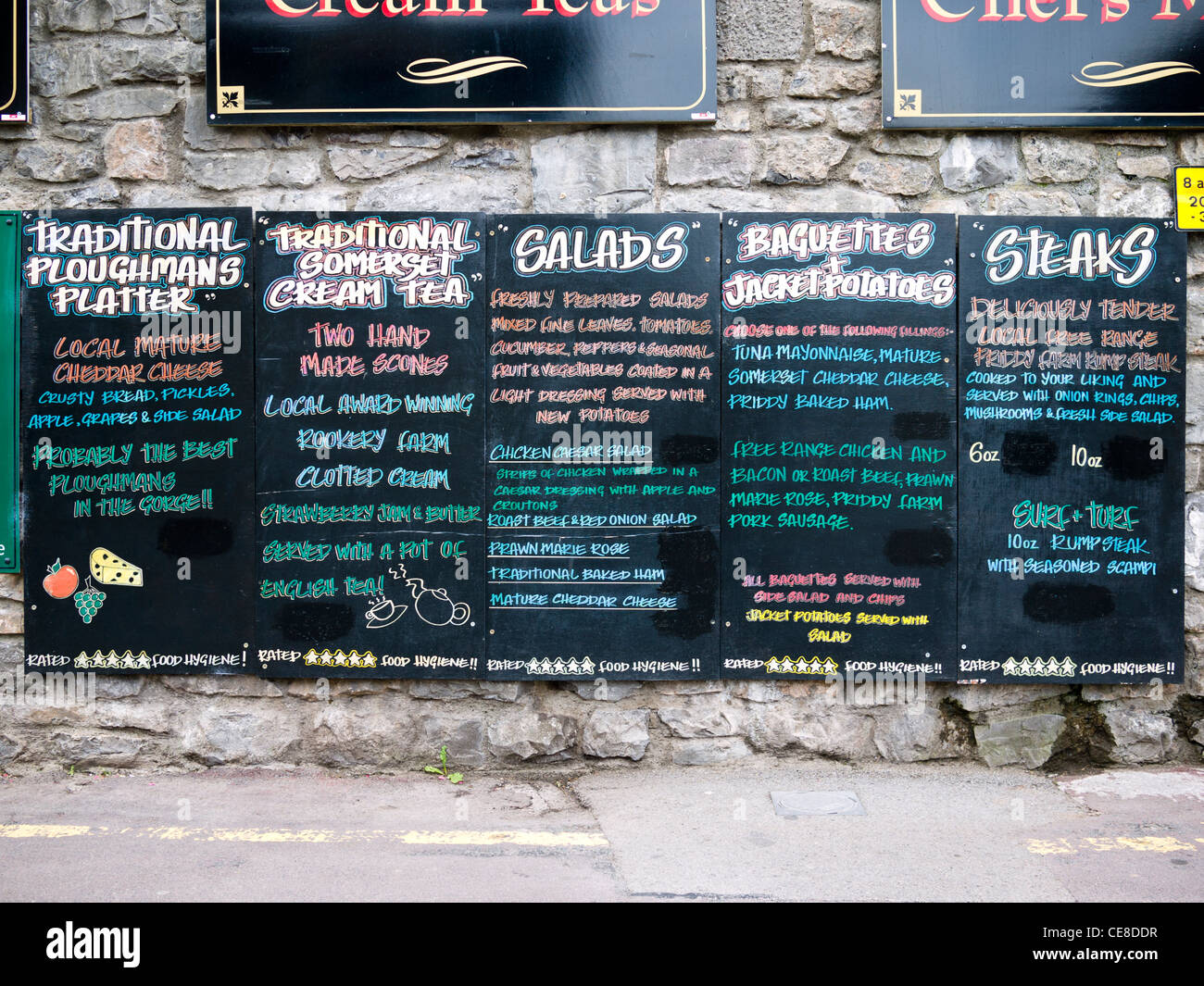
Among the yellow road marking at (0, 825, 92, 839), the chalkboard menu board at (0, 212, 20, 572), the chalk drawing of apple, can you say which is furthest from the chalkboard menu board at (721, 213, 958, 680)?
the chalkboard menu board at (0, 212, 20, 572)

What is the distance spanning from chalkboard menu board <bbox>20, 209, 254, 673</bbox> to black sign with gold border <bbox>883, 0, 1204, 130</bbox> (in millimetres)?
3677

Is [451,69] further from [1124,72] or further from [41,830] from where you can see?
[41,830]

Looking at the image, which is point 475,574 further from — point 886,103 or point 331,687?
point 886,103

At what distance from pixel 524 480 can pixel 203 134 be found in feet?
8.52

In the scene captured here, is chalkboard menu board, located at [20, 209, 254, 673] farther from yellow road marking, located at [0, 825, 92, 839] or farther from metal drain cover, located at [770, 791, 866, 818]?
metal drain cover, located at [770, 791, 866, 818]

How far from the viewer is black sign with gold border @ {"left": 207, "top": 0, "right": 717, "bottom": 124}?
497 cm

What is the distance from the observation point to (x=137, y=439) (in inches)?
200

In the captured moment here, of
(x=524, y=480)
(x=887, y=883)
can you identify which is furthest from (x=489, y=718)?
(x=887, y=883)

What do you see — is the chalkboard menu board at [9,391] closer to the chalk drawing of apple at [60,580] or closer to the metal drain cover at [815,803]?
the chalk drawing of apple at [60,580]

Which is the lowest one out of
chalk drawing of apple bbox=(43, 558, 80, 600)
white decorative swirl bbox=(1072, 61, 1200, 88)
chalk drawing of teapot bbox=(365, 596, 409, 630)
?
chalk drawing of teapot bbox=(365, 596, 409, 630)

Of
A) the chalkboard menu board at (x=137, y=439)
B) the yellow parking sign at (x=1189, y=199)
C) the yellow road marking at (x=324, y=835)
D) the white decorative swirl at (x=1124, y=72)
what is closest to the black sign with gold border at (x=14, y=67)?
the chalkboard menu board at (x=137, y=439)

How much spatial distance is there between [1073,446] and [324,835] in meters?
4.27

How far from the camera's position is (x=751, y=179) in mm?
5031

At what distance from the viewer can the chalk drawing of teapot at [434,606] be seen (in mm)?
5020
